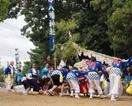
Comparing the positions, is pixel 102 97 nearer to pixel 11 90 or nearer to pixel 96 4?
pixel 11 90

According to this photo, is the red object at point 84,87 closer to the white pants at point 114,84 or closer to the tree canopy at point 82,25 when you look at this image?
the white pants at point 114,84

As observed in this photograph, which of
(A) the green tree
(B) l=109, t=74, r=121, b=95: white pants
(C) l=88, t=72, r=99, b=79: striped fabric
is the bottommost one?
(B) l=109, t=74, r=121, b=95: white pants

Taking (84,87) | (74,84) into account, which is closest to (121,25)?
(84,87)

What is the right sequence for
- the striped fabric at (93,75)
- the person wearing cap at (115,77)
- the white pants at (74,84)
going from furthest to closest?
the white pants at (74,84), the striped fabric at (93,75), the person wearing cap at (115,77)

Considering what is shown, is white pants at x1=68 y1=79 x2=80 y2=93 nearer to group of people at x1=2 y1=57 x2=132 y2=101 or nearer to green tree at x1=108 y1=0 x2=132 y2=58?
group of people at x1=2 y1=57 x2=132 y2=101

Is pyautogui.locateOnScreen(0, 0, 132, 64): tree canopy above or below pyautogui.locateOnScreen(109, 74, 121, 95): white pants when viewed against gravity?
above

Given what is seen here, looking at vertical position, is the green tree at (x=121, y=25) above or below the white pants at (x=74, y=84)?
above

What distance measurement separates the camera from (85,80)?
28.0 meters

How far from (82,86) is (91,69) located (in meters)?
1.99

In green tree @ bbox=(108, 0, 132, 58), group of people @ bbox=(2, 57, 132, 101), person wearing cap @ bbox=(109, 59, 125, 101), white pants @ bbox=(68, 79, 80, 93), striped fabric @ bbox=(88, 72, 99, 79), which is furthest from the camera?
green tree @ bbox=(108, 0, 132, 58)

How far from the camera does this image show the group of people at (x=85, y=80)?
2569cm

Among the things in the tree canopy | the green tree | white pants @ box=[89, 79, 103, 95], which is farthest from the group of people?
the green tree

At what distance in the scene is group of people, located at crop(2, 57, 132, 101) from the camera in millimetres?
25688

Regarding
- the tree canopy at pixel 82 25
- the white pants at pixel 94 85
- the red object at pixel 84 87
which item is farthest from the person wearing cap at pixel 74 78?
the tree canopy at pixel 82 25
